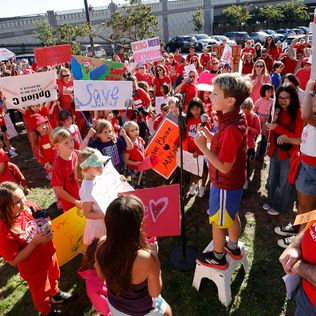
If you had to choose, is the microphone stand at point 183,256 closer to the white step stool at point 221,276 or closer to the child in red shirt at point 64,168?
the white step stool at point 221,276

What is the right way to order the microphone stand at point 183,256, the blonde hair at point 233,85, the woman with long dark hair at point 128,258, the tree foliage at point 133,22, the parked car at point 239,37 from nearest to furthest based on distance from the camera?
the woman with long dark hair at point 128,258 < the blonde hair at point 233,85 < the microphone stand at point 183,256 < the tree foliage at point 133,22 < the parked car at point 239,37

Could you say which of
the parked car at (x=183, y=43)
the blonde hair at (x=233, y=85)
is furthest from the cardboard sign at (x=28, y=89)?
the parked car at (x=183, y=43)

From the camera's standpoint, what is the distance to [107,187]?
10.0ft

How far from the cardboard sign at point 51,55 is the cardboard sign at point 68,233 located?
7.24 meters

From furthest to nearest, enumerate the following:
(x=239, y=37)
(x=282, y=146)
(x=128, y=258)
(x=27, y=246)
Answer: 1. (x=239, y=37)
2. (x=282, y=146)
3. (x=27, y=246)
4. (x=128, y=258)

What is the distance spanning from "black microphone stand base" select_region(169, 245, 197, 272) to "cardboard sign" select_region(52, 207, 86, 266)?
49.3 inches

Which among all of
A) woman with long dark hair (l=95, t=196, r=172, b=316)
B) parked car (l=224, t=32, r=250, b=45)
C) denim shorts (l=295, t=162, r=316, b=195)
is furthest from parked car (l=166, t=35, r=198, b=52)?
woman with long dark hair (l=95, t=196, r=172, b=316)

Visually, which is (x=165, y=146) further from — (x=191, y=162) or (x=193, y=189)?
(x=193, y=189)

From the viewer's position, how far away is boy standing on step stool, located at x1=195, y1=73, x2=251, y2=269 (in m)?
2.66

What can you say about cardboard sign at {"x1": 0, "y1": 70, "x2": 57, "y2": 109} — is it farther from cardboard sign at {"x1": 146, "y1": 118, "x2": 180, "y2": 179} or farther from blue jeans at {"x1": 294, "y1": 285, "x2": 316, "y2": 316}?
blue jeans at {"x1": 294, "y1": 285, "x2": 316, "y2": 316}

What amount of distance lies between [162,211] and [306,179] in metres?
1.72

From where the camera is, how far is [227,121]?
107 inches

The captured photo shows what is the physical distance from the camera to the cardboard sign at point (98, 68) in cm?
640

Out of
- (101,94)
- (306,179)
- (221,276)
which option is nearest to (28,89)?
(101,94)
